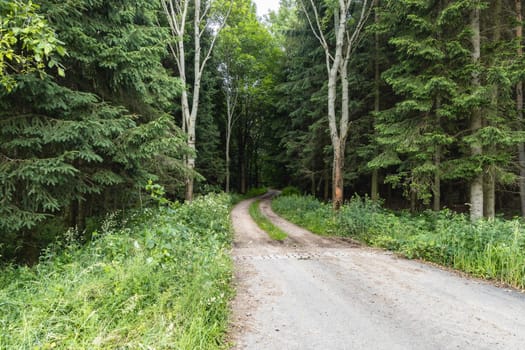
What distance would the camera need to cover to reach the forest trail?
9.74ft

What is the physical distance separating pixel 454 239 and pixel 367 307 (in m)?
3.24

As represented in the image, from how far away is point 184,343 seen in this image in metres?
2.50

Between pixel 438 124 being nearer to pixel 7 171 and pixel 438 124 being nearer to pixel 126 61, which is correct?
pixel 126 61

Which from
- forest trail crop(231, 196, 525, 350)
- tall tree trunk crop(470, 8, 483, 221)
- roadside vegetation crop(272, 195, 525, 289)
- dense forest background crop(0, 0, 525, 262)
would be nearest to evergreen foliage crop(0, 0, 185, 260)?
dense forest background crop(0, 0, 525, 262)

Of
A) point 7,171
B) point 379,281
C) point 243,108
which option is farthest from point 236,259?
point 243,108

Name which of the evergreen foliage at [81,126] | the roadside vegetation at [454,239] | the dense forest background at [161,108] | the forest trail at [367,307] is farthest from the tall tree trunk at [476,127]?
the evergreen foliage at [81,126]

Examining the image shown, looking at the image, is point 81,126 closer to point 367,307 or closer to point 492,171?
point 367,307

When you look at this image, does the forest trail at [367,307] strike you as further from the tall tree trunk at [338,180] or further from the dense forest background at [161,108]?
Result: the tall tree trunk at [338,180]

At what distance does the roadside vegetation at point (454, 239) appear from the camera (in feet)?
15.9

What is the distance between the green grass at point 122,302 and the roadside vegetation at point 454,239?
4.62 metres

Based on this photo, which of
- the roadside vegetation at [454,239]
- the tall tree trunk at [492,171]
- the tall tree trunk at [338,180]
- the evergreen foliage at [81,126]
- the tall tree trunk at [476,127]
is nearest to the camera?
the evergreen foliage at [81,126]

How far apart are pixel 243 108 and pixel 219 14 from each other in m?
13.4

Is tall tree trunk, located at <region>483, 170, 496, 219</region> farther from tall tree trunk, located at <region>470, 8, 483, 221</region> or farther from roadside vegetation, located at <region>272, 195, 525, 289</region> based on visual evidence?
roadside vegetation, located at <region>272, 195, 525, 289</region>

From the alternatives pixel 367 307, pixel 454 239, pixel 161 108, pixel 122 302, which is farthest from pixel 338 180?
pixel 122 302
